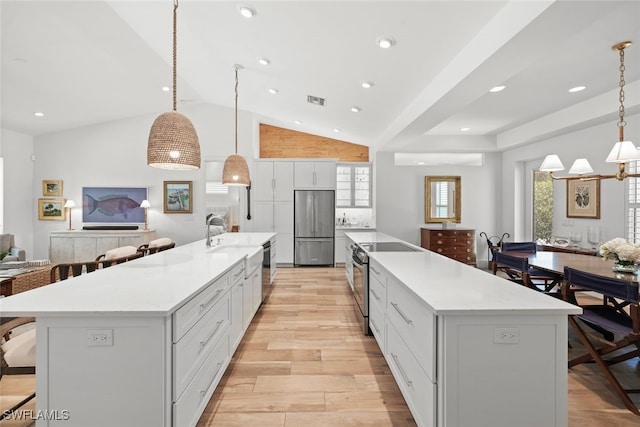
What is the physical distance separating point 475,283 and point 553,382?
559 millimetres

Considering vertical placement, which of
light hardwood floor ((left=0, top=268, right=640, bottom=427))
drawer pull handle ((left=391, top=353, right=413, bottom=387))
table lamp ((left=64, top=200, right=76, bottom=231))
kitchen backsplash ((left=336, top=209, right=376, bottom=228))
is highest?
table lamp ((left=64, top=200, right=76, bottom=231))

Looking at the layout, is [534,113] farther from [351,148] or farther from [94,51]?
[94,51]

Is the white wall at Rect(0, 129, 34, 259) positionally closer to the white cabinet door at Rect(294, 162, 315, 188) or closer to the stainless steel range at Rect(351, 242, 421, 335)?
the white cabinet door at Rect(294, 162, 315, 188)

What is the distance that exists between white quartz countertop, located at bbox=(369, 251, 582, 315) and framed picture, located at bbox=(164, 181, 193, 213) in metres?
5.55

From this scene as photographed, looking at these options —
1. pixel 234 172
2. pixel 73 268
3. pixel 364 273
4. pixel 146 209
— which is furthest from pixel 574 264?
pixel 146 209

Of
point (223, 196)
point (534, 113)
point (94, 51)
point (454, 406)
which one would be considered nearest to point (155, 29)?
point (94, 51)

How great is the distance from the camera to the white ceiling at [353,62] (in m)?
2.23

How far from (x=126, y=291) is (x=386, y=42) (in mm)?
2776

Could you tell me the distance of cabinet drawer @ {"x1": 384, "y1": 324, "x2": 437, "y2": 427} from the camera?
139 centimetres

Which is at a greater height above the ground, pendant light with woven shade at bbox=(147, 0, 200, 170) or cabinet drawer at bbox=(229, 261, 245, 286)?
pendant light with woven shade at bbox=(147, 0, 200, 170)

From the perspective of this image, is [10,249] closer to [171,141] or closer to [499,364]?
[171,141]

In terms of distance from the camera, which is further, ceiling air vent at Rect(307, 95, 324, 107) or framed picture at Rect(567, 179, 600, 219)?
ceiling air vent at Rect(307, 95, 324, 107)

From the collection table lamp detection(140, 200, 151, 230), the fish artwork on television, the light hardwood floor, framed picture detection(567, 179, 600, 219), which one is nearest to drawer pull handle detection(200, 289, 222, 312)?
the light hardwood floor

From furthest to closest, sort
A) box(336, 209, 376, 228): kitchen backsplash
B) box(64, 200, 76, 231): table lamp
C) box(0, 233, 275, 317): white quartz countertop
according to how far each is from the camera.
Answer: box(336, 209, 376, 228): kitchen backsplash < box(64, 200, 76, 231): table lamp < box(0, 233, 275, 317): white quartz countertop
